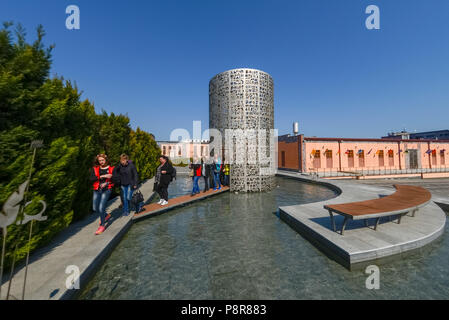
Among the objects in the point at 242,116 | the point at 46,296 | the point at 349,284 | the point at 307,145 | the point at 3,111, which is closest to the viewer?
the point at 46,296

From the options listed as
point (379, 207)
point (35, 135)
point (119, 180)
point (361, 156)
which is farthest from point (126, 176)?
point (361, 156)

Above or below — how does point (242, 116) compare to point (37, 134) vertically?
above

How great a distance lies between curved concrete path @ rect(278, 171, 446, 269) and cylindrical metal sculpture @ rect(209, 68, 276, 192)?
4438 mm

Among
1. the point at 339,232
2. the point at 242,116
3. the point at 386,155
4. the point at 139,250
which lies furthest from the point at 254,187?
the point at 386,155

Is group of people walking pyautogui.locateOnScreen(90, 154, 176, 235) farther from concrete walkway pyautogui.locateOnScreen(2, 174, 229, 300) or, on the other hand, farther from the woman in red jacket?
concrete walkway pyautogui.locateOnScreen(2, 174, 229, 300)

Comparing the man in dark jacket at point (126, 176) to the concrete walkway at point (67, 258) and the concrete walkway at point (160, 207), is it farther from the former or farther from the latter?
the concrete walkway at point (67, 258)

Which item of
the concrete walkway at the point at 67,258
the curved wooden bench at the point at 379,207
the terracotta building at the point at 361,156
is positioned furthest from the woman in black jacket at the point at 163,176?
the terracotta building at the point at 361,156

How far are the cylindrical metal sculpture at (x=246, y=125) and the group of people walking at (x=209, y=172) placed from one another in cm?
66

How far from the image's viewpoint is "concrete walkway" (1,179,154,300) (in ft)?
7.98

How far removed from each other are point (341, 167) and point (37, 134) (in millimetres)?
27013

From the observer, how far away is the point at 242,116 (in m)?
9.65

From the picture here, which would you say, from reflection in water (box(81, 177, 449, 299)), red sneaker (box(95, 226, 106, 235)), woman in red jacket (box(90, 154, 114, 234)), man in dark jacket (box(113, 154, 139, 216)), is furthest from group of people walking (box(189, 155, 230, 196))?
red sneaker (box(95, 226, 106, 235))

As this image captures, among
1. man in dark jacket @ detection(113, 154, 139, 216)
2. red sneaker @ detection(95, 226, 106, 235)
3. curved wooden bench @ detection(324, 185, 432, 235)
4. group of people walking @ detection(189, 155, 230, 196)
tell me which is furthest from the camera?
group of people walking @ detection(189, 155, 230, 196)

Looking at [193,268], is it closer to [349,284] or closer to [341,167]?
[349,284]
